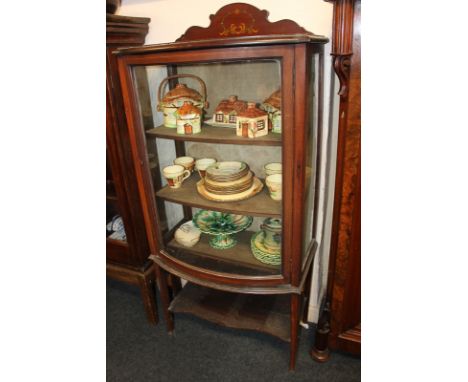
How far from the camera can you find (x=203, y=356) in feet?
5.14

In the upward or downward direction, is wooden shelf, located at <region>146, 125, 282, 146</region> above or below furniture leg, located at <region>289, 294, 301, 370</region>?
above

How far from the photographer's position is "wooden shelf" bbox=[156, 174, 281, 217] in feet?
4.04

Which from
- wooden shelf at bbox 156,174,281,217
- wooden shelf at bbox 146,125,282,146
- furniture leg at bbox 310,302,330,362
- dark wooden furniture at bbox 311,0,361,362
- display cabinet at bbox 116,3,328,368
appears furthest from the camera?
furniture leg at bbox 310,302,330,362

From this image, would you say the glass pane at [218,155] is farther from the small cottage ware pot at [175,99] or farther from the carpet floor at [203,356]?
the carpet floor at [203,356]

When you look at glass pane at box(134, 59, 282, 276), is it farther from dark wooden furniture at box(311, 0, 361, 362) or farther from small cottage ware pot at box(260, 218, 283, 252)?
dark wooden furniture at box(311, 0, 361, 362)

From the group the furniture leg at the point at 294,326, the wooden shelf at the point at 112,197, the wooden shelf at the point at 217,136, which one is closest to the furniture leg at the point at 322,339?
the furniture leg at the point at 294,326

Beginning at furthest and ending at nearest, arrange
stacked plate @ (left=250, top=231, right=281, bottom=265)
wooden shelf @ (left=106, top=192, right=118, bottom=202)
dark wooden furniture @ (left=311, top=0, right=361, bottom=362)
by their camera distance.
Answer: wooden shelf @ (left=106, top=192, right=118, bottom=202)
stacked plate @ (left=250, top=231, right=281, bottom=265)
dark wooden furniture @ (left=311, top=0, right=361, bottom=362)

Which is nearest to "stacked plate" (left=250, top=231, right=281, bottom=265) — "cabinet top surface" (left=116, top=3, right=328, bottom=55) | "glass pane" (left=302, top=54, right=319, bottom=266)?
"glass pane" (left=302, top=54, right=319, bottom=266)

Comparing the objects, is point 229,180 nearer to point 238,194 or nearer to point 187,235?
point 238,194

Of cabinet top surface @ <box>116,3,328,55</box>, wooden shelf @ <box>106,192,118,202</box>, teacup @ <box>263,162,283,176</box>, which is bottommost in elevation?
wooden shelf @ <box>106,192,118,202</box>

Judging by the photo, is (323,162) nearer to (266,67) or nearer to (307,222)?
(307,222)

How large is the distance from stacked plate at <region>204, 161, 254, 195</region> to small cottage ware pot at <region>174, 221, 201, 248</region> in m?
0.29

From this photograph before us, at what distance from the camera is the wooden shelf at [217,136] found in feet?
3.68

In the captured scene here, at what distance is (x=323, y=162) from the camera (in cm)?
137
